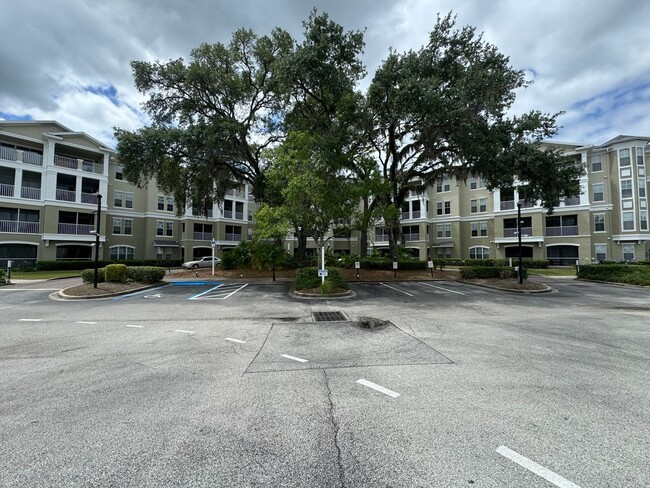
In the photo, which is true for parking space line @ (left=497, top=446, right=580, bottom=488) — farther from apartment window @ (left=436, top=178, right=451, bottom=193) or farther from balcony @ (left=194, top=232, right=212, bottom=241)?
apartment window @ (left=436, top=178, right=451, bottom=193)

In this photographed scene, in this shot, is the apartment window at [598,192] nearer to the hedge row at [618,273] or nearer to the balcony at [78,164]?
the hedge row at [618,273]

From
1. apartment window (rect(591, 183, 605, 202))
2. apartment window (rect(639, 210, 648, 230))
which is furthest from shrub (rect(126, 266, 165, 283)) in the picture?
apartment window (rect(639, 210, 648, 230))

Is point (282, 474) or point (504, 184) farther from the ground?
point (504, 184)

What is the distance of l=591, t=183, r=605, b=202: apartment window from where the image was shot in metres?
35.4

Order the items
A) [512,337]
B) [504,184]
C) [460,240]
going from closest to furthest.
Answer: [512,337] < [504,184] < [460,240]

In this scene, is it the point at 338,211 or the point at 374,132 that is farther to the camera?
the point at 374,132

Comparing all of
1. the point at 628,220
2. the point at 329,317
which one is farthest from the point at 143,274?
the point at 628,220

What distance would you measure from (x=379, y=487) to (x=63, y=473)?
2.59 m

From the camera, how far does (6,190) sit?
89.1ft

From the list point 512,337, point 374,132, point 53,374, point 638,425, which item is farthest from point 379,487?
point 374,132

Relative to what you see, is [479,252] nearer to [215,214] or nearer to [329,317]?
[215,214]

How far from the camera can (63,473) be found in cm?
260

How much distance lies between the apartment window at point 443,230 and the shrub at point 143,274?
35718 millimetres

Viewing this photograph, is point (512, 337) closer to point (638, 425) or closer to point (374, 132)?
point (638, 425)
